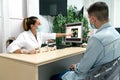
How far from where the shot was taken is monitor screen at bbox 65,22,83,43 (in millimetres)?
2608

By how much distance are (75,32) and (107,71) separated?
1.38 meters

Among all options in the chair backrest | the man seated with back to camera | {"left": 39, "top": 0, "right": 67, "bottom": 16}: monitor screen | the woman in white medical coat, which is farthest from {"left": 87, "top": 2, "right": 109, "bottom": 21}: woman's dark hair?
{"left": 39, "top": 0, "right": 67, "bottom": 16}: monitor screen

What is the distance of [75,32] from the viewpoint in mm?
2672

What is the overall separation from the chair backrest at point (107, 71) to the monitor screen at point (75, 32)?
1249 millimetres

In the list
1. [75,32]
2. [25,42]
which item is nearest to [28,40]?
[25,42]

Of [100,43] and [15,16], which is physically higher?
[15,16]

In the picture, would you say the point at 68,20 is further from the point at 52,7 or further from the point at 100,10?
the point at 100,10

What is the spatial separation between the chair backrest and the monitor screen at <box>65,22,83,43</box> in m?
1.25

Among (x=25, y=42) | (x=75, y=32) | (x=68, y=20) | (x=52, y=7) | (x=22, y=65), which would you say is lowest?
(x=22, y=65)

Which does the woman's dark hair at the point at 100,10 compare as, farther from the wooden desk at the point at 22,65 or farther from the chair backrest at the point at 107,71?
the wooden desk at the point at 22,65

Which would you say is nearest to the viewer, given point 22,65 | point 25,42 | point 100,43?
point 100,43

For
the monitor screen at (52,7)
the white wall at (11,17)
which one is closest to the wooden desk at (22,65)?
the white wall at (11,17)

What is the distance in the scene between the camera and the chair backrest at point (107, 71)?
4.40ft

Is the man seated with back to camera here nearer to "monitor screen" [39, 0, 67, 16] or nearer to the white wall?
the white wall
